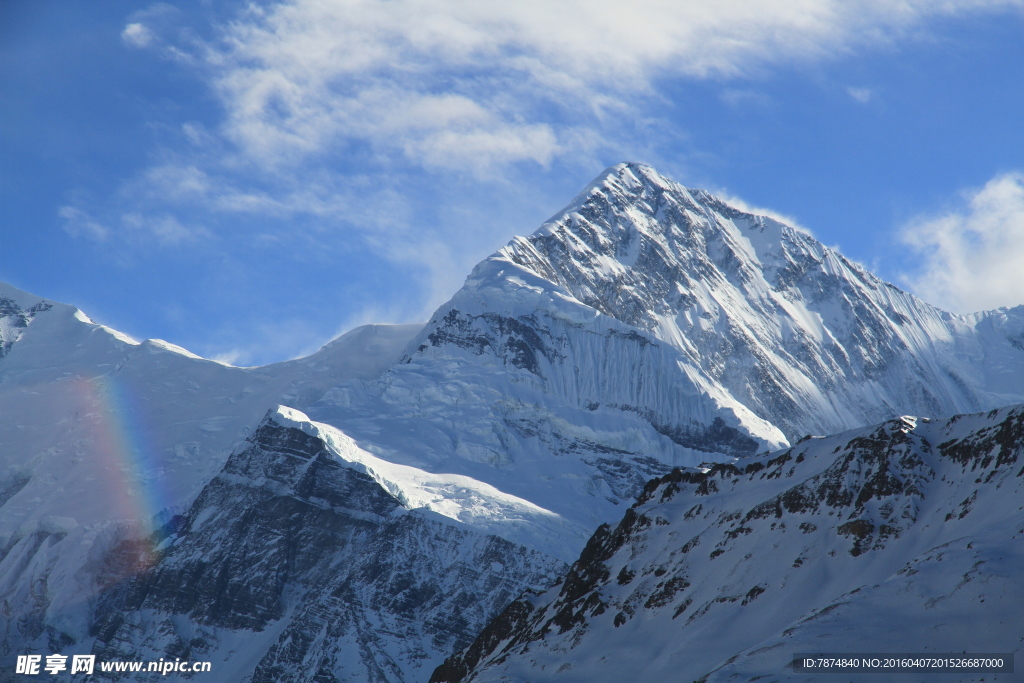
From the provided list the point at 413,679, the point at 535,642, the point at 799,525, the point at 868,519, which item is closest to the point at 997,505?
the point at 868,519

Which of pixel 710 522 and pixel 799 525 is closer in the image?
pixel 799 525

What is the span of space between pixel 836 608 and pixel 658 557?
34331mm

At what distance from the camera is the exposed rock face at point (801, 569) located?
74.2 meters

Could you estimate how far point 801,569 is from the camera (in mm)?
95938

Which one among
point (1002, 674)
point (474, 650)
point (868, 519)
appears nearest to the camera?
point (1002, 674)

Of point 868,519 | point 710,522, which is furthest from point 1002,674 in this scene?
point 710,522

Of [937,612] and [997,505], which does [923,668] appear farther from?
[997,505]

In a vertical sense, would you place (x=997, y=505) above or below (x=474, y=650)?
above

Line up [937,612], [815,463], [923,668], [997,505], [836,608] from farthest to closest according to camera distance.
→ [815,463] → [997,505] → [836,608] → [937,612] → [923,668]

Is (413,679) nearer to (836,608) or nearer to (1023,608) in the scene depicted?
(836,608)

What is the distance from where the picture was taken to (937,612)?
242ft

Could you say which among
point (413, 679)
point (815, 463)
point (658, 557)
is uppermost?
point (815, 463)

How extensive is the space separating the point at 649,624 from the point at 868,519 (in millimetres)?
21007

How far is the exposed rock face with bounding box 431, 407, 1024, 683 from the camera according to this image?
7419 cm
